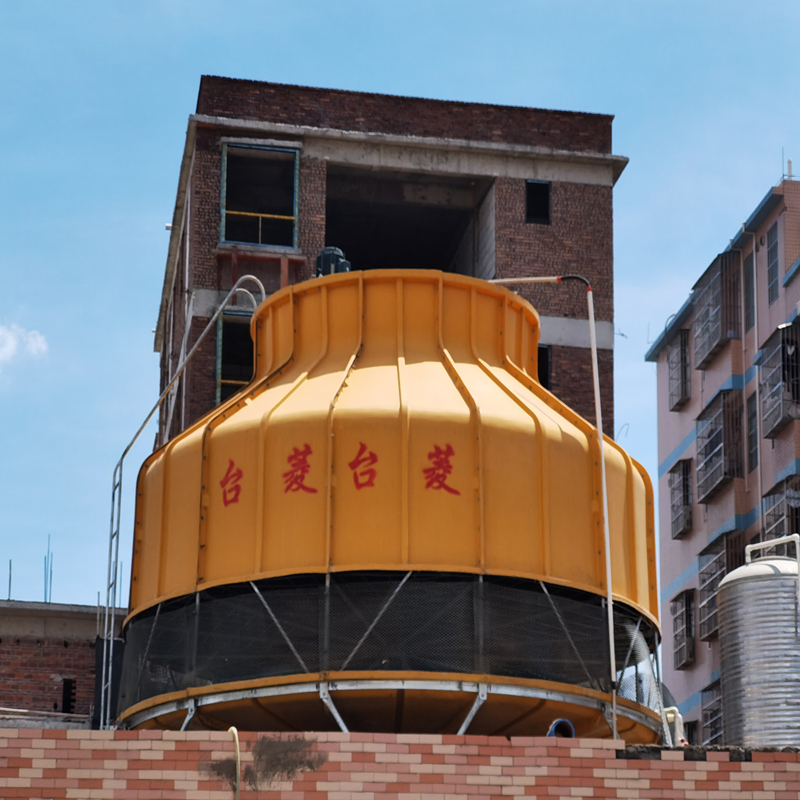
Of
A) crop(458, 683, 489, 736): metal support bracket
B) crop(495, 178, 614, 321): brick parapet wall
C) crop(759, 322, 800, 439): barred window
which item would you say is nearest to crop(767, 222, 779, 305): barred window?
crop(759, 322, 800, 439): barred window

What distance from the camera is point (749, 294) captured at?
5078cm

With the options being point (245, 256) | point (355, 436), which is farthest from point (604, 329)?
point (355, 436)

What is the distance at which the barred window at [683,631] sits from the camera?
→ 2028 inches

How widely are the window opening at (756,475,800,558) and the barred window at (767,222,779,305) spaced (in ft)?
19.7

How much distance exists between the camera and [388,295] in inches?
955

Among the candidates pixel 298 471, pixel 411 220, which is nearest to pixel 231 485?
pixel 298 471

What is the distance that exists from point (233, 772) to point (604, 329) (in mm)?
22245

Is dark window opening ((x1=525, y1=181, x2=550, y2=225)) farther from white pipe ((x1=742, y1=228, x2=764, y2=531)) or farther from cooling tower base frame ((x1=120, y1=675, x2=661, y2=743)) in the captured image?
cooling tower base frame ((x1=120, y1=675, x2=661, y2=743))

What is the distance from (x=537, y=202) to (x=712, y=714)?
1761cm

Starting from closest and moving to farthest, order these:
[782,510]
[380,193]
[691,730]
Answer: [380,193], [782,510], [691,730]

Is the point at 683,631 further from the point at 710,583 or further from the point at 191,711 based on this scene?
the point at 191,711

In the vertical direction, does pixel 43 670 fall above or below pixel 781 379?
below

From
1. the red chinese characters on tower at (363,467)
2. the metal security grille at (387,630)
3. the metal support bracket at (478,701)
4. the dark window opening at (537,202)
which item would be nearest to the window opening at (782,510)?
the dark window opening at (537,202)

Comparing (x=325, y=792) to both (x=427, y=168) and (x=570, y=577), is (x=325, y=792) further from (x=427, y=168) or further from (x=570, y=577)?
(x=427, y=168)
